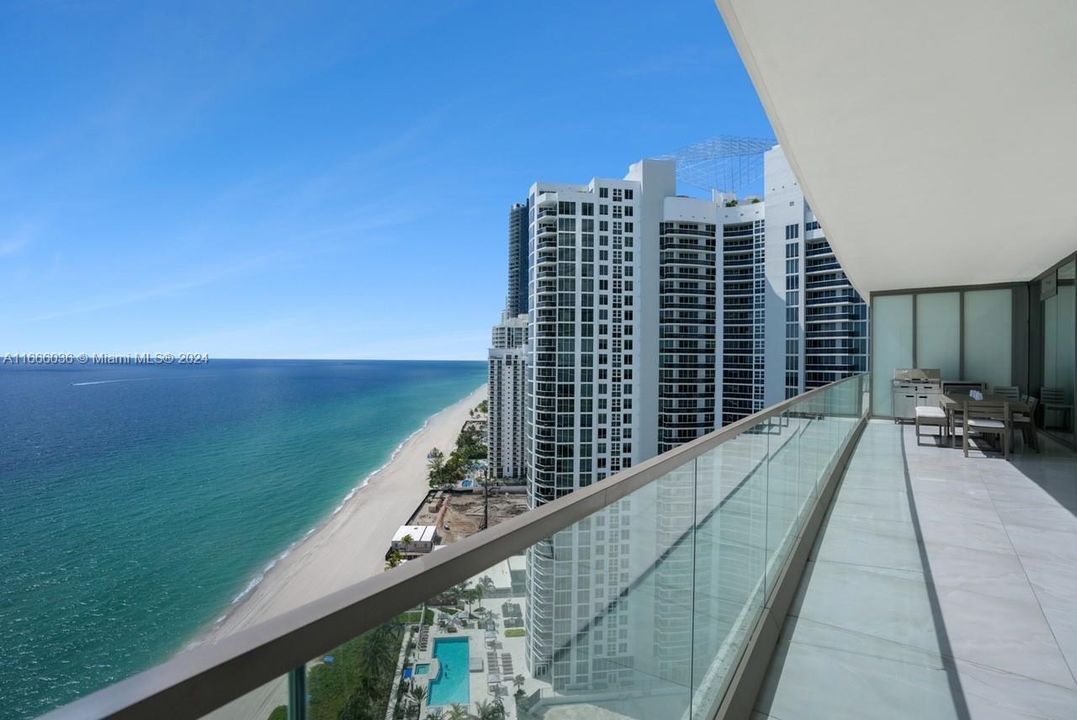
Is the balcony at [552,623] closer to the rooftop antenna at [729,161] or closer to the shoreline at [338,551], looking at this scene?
the shoreline at [338,551]

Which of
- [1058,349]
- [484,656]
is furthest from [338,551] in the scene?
Answer: [484,656]

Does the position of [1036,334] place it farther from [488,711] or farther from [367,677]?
[367,677]

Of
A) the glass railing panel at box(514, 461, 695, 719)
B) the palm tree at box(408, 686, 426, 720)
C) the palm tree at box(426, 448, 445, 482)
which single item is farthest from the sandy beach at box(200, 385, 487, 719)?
the palm tree at box(408, 686, 426, 720)

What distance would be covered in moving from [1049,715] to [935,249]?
710 cm

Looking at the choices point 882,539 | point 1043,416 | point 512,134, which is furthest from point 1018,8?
point 512,134

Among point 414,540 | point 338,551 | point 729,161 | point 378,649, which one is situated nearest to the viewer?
point 378,649

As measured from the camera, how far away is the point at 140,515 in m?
33.9

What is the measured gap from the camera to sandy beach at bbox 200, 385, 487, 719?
72.5ft

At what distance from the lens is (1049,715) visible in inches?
85.1

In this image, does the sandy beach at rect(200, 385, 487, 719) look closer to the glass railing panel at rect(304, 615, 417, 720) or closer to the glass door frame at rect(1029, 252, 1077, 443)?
the glass railing panel at rect(304, 615, 417, 720)

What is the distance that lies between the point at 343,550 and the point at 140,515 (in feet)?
54.4

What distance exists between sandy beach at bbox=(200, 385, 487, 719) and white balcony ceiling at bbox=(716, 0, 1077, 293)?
40.0 feet

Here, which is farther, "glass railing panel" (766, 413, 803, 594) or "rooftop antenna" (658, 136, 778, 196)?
"rooftop antenna" (658, 136, 778, 196)

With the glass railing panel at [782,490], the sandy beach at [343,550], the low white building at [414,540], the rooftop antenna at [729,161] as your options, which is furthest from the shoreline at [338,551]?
the rooftop antenna at [729,161]
